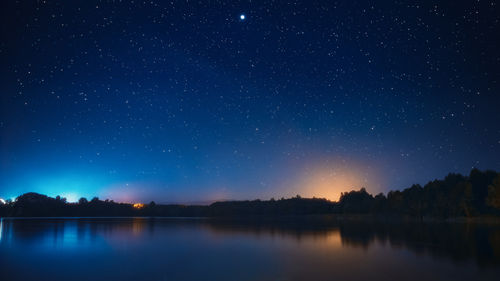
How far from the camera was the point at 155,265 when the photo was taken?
18.0 metres

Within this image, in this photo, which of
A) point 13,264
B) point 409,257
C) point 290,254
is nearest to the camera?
point 13,264

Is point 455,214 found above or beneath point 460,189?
beneath

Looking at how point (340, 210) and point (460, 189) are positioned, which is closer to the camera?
point (460, 189)

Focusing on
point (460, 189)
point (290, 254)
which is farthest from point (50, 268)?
point (460, 189)

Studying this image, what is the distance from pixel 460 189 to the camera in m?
73.3

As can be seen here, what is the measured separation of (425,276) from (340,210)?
13907 cm

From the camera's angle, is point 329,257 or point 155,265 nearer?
point 155,265

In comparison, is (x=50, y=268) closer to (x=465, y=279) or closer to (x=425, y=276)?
(x=425, y=276)

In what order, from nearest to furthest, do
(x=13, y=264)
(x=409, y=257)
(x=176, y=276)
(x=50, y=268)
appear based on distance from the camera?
(x=176, y=276)
(x=50, y=268)
(x=13, y=264)
(x=409, y=257)

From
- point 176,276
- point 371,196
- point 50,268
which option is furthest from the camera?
point 371,196

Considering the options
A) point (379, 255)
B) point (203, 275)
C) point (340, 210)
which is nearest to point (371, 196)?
point (340, 210)

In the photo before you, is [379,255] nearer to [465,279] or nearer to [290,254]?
[290,254]

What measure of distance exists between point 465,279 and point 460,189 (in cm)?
6988

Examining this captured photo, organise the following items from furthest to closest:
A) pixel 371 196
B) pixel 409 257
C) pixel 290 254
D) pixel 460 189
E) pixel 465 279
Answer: pixel 371 196
pixel 460 189
pixel 290 254
pixel 409 257
pixel 465 279
